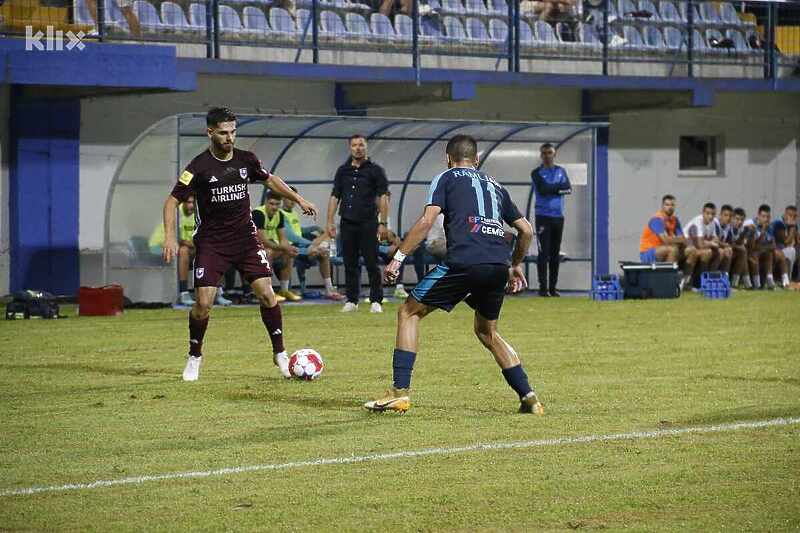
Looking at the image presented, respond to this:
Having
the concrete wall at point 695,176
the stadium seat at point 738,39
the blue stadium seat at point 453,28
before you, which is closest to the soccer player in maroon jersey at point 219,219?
the blue stadium seat at point 453,28

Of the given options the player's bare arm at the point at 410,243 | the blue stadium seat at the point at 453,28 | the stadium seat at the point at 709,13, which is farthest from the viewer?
the stadium seat at the point at 709,13

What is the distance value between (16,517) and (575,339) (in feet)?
29.8

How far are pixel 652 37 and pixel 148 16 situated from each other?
9.87 meters

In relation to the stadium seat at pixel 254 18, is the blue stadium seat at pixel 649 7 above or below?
above

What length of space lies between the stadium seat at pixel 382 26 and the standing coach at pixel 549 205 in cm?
383

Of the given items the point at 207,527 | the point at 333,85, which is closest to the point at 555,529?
the point at 207,527

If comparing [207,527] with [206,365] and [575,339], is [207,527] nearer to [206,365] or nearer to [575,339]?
[206,365]

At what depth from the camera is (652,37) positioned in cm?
2755

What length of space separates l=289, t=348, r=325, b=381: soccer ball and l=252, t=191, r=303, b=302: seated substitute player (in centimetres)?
864

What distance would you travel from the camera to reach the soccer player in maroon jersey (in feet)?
36.6

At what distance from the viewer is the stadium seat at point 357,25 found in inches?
946

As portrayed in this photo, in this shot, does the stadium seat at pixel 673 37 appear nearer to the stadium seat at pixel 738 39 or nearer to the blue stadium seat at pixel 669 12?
the blue stadium seat at pixel 669 12

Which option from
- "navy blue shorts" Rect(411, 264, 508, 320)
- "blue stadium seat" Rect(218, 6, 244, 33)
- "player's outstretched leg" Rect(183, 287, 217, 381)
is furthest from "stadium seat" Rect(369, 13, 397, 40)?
"navy blue shorts" Rect(411, 264, 508, 320)

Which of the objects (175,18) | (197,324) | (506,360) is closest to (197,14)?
(175,18)
